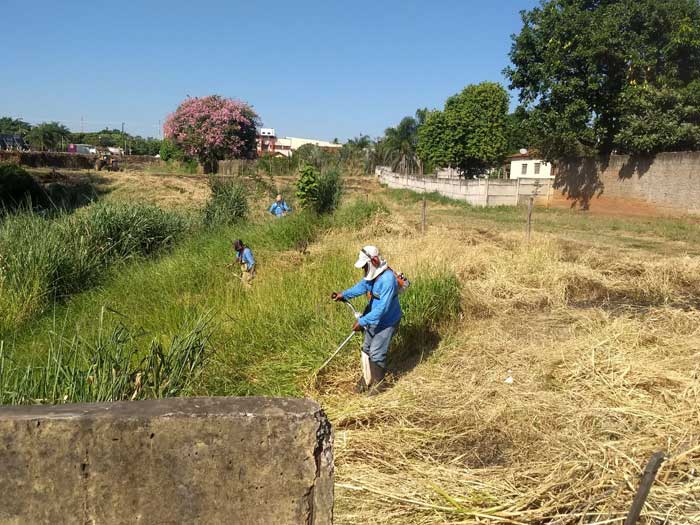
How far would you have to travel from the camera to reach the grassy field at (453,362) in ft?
10.8

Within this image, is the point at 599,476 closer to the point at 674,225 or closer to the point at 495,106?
the point at 674,225

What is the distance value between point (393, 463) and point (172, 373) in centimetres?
177

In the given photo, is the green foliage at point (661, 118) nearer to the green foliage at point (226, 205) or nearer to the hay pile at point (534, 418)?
the hay pile at point (534, 418)

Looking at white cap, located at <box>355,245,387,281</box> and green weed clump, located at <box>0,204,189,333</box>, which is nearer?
white cap, located at <box>355,245,387,281</box>

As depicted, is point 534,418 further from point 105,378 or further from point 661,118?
point 661,118

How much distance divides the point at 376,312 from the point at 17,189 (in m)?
15.9

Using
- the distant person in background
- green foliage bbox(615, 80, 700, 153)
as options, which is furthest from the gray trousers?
green foliage bbox(615, 80, 700, 153)

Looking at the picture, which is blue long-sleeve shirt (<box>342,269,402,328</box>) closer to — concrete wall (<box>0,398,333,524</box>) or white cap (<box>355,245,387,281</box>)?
white cap (<box>355,245,387,281</box>)

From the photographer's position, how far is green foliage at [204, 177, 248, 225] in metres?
13.4

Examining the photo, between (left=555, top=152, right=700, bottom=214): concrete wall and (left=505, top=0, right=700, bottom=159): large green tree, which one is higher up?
(left=505, top=0, right=700, bottom=159): large green tree

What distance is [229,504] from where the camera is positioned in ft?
6.39

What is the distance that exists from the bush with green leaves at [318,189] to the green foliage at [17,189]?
854 centimetres

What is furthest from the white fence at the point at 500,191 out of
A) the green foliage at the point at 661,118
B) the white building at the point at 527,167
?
the white building at the point at 527,167

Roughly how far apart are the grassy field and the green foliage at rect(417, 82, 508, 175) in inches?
959
